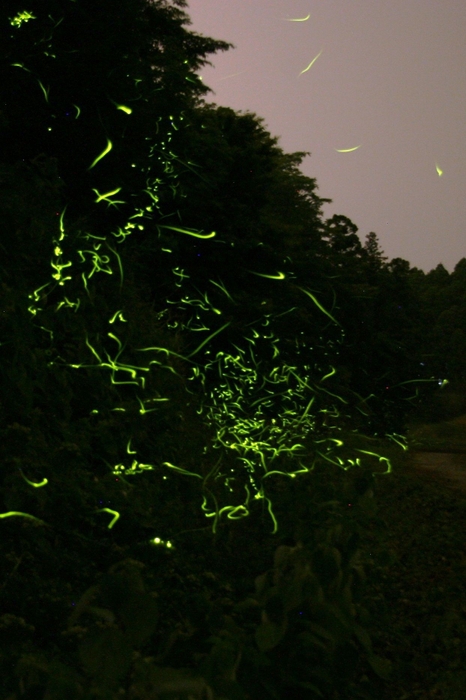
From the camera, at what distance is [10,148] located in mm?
11305

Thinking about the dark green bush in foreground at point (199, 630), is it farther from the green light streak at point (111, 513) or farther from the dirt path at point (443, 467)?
the dirt path at point (443, 467)

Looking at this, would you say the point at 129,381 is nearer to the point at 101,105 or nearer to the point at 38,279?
the point at 38,279

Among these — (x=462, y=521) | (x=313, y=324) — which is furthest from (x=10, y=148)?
(x=313, y=324)

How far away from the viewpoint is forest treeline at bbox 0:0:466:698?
18.0 feet

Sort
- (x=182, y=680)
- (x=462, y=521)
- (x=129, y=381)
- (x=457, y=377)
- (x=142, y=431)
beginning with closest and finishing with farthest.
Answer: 1. (x=182, y=680)
2. (x=142, y=431)
3. (x=129, y=381)
4. (x=462, y=521)
5. (x=457, y=377)

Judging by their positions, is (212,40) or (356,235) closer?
(212,40)

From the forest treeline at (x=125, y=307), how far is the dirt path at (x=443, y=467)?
88 cm

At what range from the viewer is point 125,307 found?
31.0 ft

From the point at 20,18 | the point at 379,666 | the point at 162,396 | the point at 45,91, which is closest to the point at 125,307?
the point at 162,396

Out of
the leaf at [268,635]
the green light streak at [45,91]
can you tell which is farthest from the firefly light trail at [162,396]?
the leaf at [268,635]

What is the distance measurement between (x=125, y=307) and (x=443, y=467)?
6530 millimetres

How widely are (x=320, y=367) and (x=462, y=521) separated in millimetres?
16811

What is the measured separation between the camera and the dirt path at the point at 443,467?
1168 cm

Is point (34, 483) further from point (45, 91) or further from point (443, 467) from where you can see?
point (443, 467)
